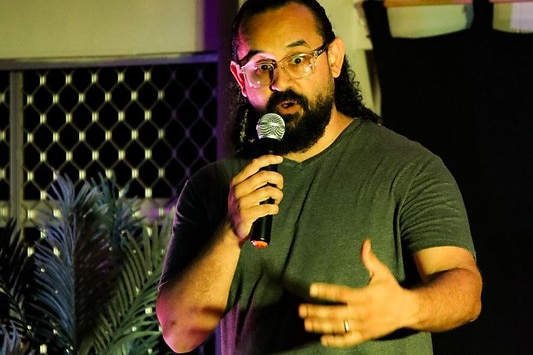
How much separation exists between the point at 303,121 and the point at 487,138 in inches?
39.6

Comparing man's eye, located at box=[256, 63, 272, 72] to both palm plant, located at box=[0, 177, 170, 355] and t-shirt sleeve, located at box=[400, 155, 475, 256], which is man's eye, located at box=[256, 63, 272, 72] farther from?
palm plant, located at box=[0, 177, 170, 355]

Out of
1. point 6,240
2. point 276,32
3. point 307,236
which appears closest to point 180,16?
point 6,240

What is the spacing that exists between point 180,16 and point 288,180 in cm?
167

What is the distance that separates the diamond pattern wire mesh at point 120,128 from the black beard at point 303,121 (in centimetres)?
163

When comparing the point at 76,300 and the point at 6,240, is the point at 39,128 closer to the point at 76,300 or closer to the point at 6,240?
the point at 6,240

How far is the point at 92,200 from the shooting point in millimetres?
2717

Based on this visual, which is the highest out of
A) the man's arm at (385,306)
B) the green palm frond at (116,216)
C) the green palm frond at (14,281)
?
the man's arm at (385,306)

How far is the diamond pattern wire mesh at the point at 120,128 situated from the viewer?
11.1 ft

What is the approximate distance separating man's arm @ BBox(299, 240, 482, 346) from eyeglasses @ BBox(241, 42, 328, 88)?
0.53 meters

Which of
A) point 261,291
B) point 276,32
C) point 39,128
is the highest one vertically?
point 276,32

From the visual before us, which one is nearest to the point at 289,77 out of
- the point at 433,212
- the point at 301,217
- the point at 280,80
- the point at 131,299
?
the point at 280,80

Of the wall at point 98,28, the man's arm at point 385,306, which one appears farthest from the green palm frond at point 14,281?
the man's arm at point 385,306

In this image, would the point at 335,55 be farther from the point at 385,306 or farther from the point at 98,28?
the point at 98,28

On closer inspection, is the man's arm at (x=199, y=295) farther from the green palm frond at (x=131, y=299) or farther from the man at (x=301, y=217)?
the green palm frond at (x=131, y=299)
